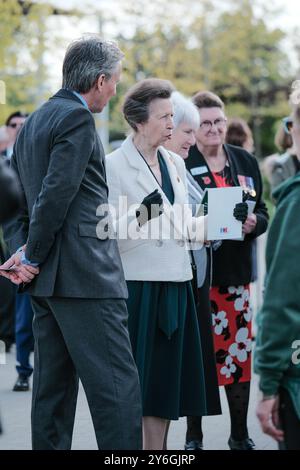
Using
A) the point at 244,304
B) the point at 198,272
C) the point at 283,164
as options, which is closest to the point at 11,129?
the point at 283,164

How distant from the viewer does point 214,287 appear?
638 centimetres

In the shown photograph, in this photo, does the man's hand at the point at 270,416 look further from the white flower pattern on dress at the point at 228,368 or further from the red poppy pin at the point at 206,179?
the red poppy pin at the point at 206,179

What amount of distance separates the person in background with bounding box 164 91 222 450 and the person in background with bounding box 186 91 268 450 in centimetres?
16

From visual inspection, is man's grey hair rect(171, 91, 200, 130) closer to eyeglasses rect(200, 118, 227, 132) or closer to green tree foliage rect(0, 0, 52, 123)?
eyeglasses rect(200, 118, 227, 132)

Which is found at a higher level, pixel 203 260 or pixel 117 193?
pixel 117 193

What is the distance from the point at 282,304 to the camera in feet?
11.1

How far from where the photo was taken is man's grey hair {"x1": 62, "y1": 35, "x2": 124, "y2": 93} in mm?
4711

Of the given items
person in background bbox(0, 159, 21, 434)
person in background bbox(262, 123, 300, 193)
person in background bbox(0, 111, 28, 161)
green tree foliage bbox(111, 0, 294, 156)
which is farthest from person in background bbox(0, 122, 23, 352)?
green tree foliage bbox(111, 0, 294, 156)

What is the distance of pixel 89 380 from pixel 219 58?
31720mm

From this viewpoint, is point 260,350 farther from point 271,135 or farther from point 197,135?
point 271,135

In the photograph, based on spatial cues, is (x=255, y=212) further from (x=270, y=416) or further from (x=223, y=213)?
(x=270, y=416)

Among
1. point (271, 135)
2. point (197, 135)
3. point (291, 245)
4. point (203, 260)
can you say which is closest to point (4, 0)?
point (197, 135)
